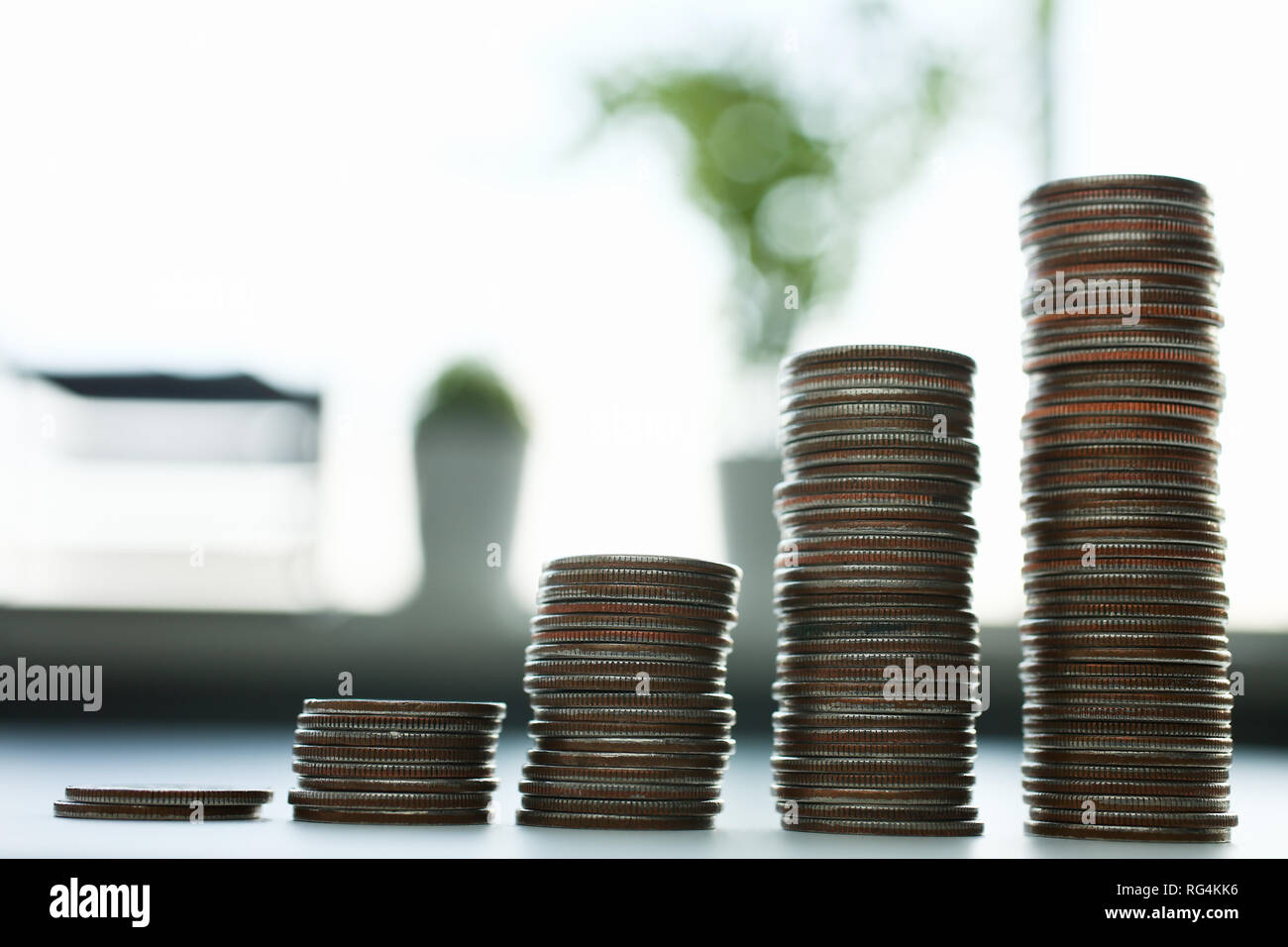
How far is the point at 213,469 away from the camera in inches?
289

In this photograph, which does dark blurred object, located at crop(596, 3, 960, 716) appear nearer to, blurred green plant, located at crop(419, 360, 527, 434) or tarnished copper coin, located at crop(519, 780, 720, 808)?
blurred green plant, located at crop(419, 360, 527, 434)

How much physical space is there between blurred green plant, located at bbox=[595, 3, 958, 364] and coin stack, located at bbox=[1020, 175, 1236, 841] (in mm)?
3938

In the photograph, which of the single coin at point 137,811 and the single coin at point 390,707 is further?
the single coin at point 390,707

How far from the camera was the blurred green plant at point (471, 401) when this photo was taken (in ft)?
22.9

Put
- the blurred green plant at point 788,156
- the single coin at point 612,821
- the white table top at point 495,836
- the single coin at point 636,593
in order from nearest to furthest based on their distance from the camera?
the white table top at point 495,836 < the single coin at point 612,821 < the single coin at point 636,593 < the blurred green plant at point 788,156

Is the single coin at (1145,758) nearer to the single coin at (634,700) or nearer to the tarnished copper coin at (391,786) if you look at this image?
the single coin at (634,700)

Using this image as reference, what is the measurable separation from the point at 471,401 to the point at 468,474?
0.32 metres

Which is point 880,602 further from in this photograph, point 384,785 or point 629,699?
point 384,785

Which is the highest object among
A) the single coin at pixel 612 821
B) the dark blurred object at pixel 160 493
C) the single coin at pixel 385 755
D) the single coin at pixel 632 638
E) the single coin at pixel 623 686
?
the dark blurred object at pixel 160 493

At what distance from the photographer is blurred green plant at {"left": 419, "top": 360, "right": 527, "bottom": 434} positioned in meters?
6.98

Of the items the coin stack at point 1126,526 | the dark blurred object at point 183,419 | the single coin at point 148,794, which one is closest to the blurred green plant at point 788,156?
the dark blurred object at point 183,419

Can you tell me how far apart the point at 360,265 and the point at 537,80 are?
122cm

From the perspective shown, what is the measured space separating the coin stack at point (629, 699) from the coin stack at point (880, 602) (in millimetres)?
193

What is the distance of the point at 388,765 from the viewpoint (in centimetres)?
318
